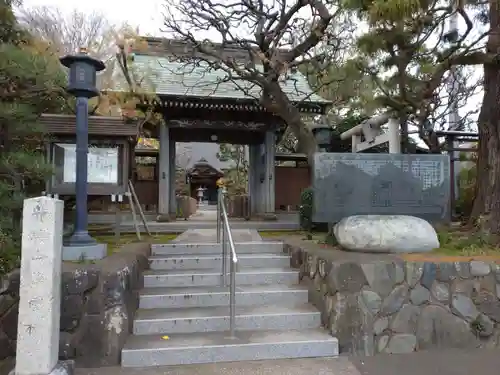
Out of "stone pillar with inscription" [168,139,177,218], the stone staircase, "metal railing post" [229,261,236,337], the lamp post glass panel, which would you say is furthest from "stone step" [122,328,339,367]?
"stone pillar with inscription" [168,139,177,218]

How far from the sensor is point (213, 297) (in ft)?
13.9

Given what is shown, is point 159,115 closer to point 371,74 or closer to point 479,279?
point 371,74

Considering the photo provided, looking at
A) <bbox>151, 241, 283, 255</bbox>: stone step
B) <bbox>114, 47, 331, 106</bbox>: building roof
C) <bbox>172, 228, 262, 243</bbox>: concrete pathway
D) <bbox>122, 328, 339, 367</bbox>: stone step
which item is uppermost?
<bbox>114, 47, 331, 106</bbox>: building roof

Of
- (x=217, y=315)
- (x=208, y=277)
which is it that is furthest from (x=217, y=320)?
(x=208, y=277)

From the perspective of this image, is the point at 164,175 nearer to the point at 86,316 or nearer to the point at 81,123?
the point at 81,123

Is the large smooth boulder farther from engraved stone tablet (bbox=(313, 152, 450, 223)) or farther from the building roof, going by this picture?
the building roof

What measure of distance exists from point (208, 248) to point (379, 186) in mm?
2499

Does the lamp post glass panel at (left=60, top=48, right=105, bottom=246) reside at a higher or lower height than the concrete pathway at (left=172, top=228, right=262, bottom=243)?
higher

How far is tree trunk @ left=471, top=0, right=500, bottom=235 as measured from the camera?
529 centimetres

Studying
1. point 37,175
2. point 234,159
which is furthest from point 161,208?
point 234,159

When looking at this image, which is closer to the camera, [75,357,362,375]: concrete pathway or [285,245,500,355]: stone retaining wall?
[75,357,362,375]: concrete pathway

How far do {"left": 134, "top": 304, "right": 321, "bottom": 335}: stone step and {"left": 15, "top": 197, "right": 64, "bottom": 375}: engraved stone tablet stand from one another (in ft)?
3.41

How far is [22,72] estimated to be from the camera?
12.5ft

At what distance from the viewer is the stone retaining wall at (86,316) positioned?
332 centimetres
